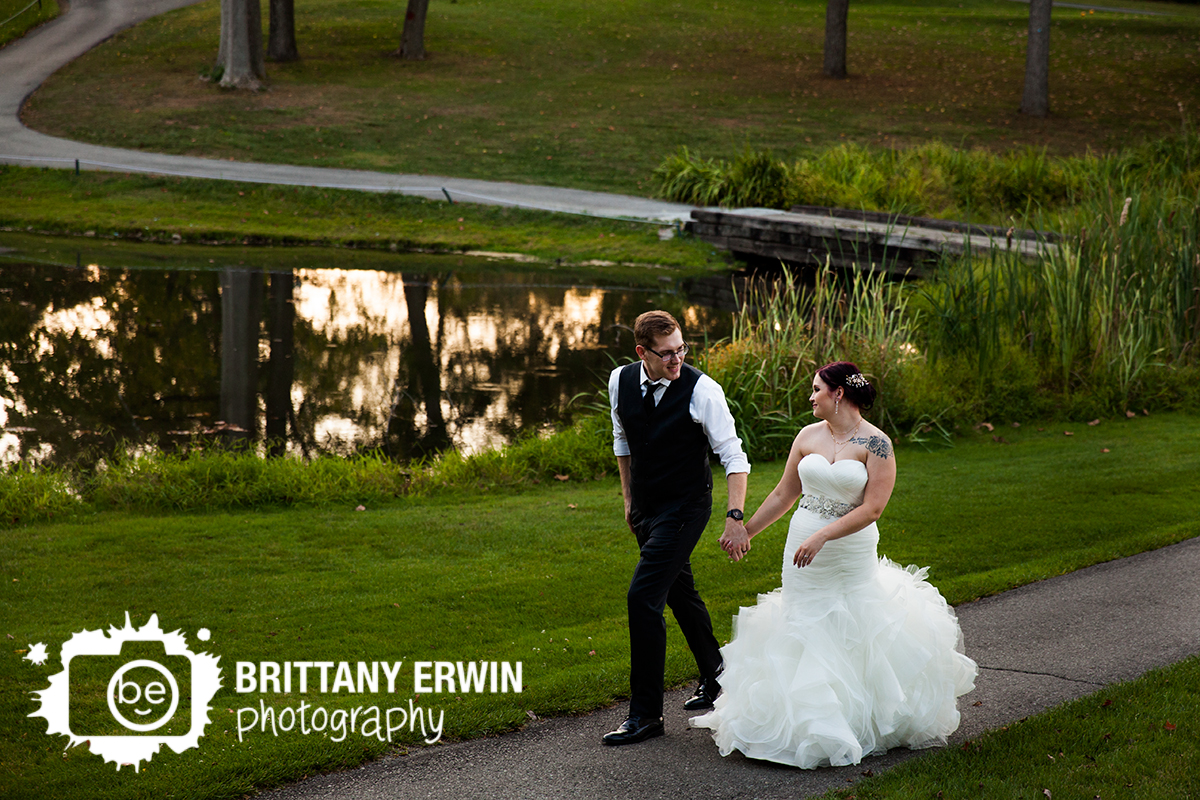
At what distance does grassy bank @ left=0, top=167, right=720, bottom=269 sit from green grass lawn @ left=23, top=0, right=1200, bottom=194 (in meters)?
3.94

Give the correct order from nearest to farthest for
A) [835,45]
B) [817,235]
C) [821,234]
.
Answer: [821,234], [817,235], [835,45]

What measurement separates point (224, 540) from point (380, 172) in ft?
69.4

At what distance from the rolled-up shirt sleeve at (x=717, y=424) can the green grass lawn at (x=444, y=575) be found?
1575 millimetres

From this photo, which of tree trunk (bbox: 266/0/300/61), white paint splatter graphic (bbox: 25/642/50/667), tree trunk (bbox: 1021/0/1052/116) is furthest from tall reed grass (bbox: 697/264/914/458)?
tree trunk (bbox: 266/0/300/61)

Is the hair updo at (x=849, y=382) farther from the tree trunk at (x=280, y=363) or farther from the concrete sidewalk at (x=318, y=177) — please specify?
the concrete sidewalk at (x=318, y=177)

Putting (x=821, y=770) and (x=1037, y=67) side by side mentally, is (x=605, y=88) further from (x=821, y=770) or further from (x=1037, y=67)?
(x=821, y=770)

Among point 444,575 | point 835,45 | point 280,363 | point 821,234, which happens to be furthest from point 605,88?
point 444,575

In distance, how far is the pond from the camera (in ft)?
40.3

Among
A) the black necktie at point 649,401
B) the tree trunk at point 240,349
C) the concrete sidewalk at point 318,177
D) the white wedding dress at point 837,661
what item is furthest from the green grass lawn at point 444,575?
the concrete sidewalk at point 318,177

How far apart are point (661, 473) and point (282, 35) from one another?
38.9m

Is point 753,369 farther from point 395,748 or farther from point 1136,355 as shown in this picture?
point 395,748

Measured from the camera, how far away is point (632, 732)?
5387 millimetres

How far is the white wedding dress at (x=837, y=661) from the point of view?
5.01 meters

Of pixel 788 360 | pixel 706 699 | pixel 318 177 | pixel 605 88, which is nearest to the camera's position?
pixel 706 699
